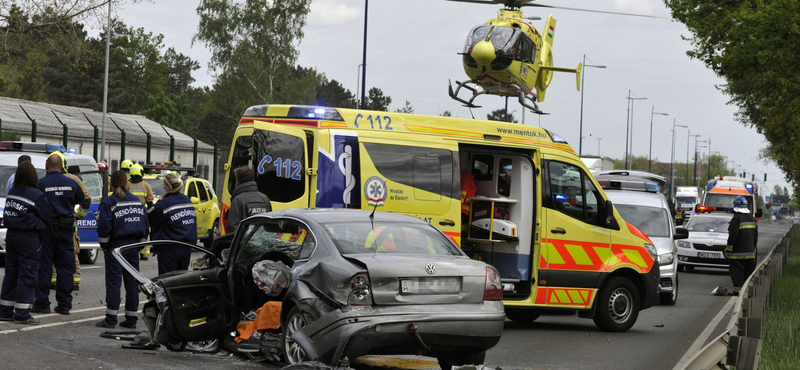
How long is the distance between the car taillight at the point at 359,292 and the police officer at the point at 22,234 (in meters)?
4.66

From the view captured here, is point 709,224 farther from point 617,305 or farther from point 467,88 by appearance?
point 617,305

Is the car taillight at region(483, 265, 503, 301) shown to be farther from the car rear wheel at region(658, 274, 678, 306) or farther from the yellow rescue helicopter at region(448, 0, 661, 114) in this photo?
the yellow rescue helicopter at region(448, 0, 661, 114)

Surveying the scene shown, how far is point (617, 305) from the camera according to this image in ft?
41.9

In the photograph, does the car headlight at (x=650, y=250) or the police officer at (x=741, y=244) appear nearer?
the car headlight at (x=650, y=250)

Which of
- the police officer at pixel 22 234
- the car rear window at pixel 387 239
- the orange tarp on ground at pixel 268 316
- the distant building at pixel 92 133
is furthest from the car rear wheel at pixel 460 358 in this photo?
the distant building at pixel 92 133

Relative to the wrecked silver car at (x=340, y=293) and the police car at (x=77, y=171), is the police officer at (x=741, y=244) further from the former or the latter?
the police car at (x=77, y=171)

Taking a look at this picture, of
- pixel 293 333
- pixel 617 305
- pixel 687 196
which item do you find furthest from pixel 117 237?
pixel 687 196

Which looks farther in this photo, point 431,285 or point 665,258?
point 665,258

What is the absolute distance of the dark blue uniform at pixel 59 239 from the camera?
36.3 feet

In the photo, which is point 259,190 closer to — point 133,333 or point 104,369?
point 133,333

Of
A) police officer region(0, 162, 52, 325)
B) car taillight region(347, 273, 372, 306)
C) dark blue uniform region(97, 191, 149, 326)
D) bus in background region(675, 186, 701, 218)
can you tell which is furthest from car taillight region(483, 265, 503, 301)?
bus in background region(675, 186, 701, 218)

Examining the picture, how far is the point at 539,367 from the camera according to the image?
9312 millimetres

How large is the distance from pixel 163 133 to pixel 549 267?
34.8 metres

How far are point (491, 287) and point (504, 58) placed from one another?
2054cm
